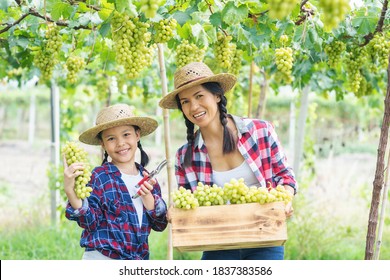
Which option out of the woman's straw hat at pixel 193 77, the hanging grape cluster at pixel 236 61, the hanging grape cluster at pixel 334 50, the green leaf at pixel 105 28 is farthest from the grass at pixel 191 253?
the green leaf at pixel 105 28

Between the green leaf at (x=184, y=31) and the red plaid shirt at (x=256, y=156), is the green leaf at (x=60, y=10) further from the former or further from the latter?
the red plaid shirt at (x=256, y=156)

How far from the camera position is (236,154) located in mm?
2814

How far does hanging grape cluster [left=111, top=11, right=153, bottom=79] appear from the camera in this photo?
8.45 ft

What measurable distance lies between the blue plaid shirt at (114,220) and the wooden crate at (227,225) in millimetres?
373

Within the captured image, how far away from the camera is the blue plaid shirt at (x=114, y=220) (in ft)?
9.04

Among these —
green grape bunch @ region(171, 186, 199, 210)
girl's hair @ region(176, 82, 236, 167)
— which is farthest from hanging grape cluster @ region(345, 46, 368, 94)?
green grape bunch @ region(171, 186, 199, 210)

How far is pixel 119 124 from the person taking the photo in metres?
Answer: 2.94

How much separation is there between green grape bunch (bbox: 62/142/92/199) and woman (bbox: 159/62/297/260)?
485 mm

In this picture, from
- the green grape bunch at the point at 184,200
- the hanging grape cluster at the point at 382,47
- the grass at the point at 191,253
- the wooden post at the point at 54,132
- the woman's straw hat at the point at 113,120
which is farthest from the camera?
the wooden post at the point at 54,132

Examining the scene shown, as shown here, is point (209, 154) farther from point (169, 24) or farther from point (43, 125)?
point (43, 125)

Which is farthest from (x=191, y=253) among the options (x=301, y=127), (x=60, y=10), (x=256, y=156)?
(x=60, y=10)

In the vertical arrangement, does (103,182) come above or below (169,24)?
below

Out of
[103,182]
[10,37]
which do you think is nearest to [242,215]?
[103,182]

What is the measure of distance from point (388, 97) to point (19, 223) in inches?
195
